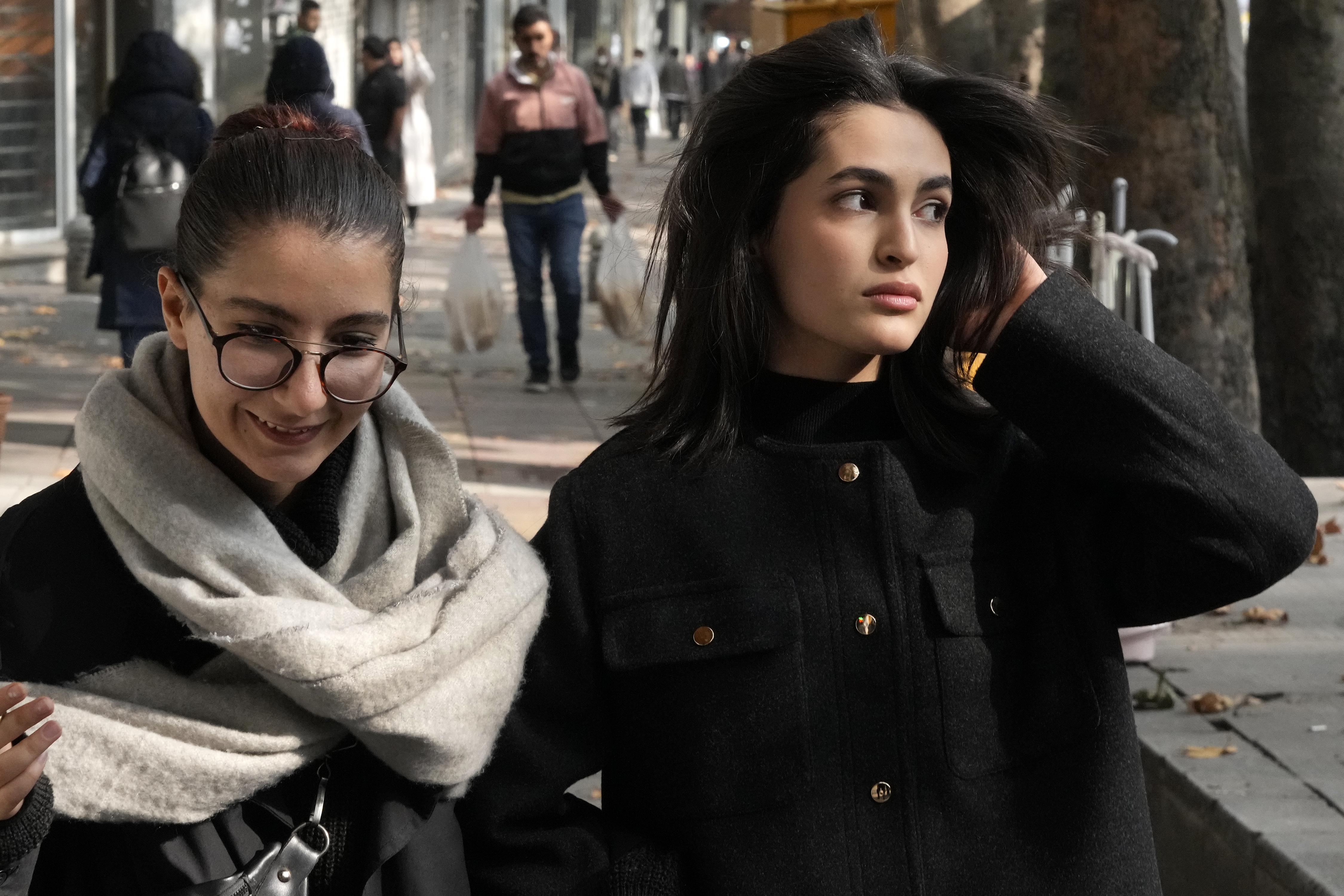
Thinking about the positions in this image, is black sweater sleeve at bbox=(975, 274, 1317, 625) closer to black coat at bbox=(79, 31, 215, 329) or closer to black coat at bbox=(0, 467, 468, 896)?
black coat at bbox=(0, 467, 468, 896)

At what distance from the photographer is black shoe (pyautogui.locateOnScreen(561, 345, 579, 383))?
428 inches

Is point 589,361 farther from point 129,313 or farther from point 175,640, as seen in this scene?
point 175,640

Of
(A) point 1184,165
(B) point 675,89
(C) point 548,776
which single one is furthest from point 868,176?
(B) point 675,89

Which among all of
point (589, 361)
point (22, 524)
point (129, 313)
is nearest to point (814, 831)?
point (22, 524)

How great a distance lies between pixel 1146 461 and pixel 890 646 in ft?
1.31

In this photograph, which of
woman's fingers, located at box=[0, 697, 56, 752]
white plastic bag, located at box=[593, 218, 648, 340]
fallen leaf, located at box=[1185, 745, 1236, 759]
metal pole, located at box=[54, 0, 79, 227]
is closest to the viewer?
woman's fingers, located at box=[0, 697, 56, 752]

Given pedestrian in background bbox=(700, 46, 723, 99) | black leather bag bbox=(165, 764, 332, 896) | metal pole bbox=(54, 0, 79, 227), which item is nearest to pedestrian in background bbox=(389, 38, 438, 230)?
metal pole bbox=(54, 0, 79, 227)

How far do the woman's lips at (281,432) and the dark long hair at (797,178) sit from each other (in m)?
0.51

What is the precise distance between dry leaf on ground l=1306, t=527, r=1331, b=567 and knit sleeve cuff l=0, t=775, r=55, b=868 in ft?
15.7

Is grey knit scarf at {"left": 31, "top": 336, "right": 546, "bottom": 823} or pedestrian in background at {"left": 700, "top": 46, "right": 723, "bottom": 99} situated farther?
pedestrian in background at {"left": 700, "top": 46, "right": 723, "bottom": 99}

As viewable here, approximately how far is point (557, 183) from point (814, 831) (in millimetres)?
8191

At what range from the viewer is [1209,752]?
394 cm

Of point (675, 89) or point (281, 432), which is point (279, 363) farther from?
point (675, 89)

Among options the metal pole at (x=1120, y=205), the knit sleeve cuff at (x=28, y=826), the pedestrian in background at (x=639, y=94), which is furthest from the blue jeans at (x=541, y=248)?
the pedestrian in background at (x=639, y=94)
